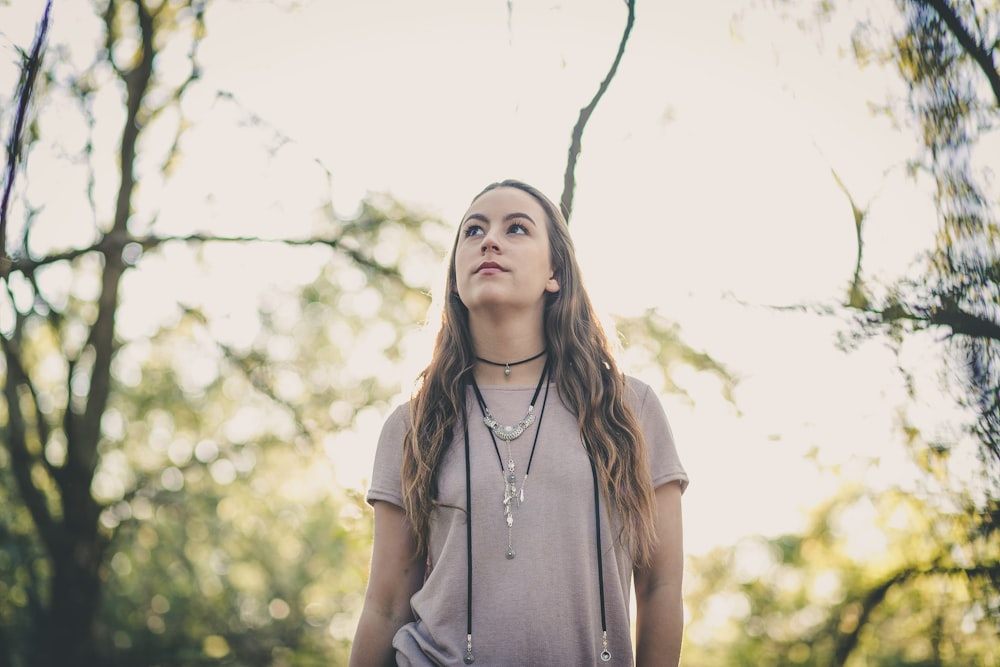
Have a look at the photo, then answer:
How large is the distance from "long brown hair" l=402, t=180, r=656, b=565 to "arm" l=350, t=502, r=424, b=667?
2.1 inches

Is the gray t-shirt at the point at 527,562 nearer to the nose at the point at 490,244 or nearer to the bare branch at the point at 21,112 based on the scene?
the nose at the point at 490,244

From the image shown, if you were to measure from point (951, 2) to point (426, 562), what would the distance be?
2.30 m

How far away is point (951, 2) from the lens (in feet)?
8.40

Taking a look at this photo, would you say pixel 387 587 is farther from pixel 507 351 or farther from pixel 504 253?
pixel 504 253

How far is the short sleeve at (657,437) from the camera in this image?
7.51 feet

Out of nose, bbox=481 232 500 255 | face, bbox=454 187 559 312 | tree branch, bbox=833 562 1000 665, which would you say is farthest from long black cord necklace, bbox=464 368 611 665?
tree branch, bbox=833 562 1000 665

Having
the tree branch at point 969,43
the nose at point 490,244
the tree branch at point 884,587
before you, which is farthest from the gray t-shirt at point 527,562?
the tree branch at point 969,43

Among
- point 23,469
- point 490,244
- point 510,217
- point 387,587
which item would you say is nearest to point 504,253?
point 490,244

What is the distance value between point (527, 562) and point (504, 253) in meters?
0.89

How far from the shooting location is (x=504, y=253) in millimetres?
2477

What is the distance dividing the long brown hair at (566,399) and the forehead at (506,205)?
0.05 meters

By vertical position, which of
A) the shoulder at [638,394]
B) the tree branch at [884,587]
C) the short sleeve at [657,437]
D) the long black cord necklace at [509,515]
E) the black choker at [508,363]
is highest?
the black choker at [508,363]

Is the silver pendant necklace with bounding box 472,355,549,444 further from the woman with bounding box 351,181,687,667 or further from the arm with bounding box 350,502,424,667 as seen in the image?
the arm with bounding box 350,502,424,667

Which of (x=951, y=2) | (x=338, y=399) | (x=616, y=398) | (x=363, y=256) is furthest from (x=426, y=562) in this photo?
(x=338, y=399)
